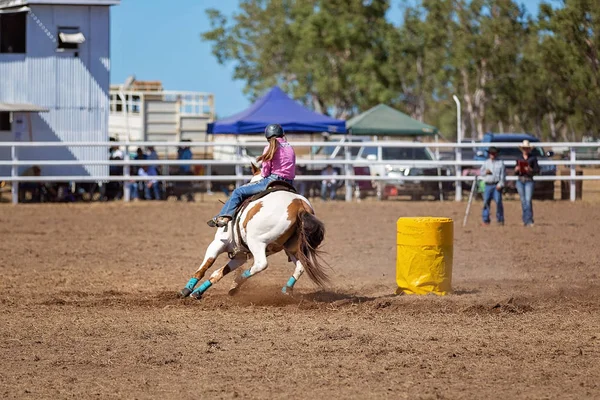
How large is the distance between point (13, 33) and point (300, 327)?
73.7 feet

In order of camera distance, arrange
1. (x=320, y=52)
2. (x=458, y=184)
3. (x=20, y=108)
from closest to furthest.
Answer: (x=458, y=184) < (x=20, y=108) < (x=320, y=52)

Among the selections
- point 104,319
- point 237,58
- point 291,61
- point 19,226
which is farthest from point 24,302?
point 237,58

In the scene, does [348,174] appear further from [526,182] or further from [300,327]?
[300,327]

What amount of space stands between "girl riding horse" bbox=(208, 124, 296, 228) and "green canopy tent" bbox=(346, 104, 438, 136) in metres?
21.7

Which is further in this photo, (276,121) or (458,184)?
(276,121)

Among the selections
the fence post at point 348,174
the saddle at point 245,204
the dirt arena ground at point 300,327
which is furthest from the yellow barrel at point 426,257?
the fence post at point 348,174

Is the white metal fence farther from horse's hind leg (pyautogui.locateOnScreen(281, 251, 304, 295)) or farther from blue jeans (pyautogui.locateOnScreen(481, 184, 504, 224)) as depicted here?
horse's hind leg (pyautogui.locateOnScreen(281, 251, 304, 295))

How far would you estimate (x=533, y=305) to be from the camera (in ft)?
32.0

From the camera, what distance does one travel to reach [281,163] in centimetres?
1000

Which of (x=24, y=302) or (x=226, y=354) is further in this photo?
(x=24, y=302)

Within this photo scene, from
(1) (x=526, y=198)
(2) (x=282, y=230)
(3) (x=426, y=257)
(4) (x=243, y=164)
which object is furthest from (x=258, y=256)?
(4) (x=243, y=164)

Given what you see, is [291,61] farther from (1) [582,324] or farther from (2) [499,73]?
(1) [582,324]

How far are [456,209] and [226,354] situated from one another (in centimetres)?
1588

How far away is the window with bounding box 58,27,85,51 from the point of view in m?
27.8
